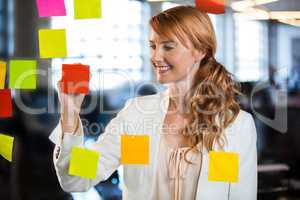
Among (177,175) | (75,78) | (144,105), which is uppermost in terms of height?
(75,78)

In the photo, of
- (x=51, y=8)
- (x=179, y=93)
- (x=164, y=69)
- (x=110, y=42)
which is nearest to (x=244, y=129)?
(x=179, y=93)

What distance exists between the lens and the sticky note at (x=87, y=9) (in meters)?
2.00

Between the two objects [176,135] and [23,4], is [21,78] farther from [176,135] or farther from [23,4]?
[176,135]

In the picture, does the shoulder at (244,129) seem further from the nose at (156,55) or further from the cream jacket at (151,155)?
the nose at (156,55)

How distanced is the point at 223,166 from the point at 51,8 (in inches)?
36.7

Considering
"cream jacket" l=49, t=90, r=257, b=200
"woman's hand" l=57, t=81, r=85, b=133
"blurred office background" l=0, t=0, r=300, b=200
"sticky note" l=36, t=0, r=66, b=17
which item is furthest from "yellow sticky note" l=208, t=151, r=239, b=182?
"sticky note" l=36, t=0, r=66, b=17

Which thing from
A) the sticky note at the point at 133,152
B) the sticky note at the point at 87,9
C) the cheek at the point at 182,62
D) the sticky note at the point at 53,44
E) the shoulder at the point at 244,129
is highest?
the sticky note at the point at 87,9

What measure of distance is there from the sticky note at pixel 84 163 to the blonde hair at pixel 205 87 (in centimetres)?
37

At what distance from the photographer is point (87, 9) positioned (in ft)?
6.57

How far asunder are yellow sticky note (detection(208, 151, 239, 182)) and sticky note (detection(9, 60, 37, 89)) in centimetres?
78

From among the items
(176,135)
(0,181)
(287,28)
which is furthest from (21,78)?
(287,28)

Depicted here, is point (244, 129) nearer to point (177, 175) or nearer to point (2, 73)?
point (177, 175)

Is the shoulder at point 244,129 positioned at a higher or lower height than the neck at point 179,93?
lower

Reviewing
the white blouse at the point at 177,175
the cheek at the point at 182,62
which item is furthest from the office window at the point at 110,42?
the white blouse at the point at 177,175
